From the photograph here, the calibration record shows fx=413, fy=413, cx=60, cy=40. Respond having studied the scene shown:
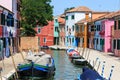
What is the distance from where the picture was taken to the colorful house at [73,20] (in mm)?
92938

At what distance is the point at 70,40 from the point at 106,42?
31.8 m

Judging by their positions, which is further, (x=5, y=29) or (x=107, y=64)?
(x=5, y=29)

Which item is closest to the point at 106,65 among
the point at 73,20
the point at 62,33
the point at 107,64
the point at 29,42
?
the point at 107,64

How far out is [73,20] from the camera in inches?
3703

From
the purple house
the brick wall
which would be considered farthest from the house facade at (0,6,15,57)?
the purple house

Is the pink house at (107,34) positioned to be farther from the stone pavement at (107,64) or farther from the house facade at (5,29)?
the house facade at (5,29)

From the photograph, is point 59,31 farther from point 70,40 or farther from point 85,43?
point 85,43

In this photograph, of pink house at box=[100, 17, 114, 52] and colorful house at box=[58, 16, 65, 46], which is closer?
pink house at box=[100, 17, 114, 52]

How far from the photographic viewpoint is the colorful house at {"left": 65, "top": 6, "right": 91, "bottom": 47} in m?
92.9

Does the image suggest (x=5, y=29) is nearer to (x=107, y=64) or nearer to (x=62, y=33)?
(x=107, y=64)

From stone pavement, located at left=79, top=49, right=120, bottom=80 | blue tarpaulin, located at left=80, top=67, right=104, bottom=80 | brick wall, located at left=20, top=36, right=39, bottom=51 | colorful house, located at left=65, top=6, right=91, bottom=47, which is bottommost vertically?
stone pavement, located at left=79, top=49, right=120, bottom=80

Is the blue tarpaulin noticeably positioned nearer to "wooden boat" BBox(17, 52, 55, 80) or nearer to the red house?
"wooden boat" BBox(17, 52, 55, 80)

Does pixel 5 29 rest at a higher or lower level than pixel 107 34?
higher

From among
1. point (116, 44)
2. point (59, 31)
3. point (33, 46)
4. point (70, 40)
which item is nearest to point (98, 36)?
point (33, 46)
